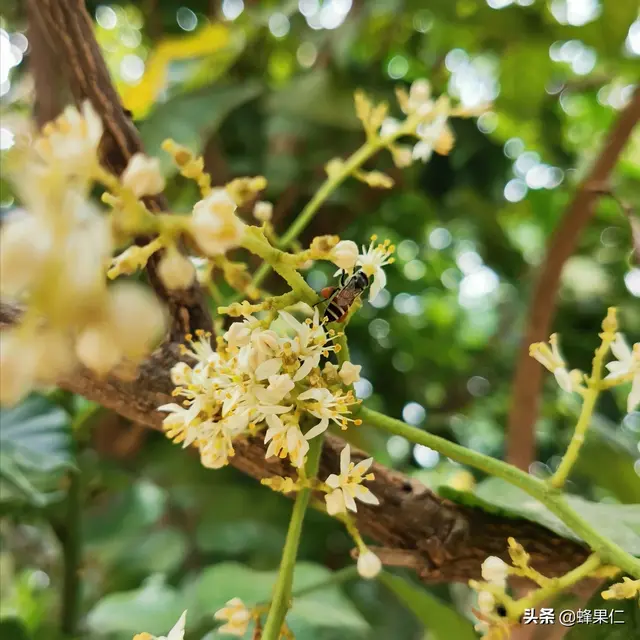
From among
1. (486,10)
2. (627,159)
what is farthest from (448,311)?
(486,10)

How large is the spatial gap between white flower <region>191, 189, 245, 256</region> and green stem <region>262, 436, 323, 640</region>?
0.56 ft

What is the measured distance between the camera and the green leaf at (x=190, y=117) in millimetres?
833

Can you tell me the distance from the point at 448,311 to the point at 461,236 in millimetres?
180

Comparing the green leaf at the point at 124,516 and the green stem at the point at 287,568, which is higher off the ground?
the green stem at the point at 287,568

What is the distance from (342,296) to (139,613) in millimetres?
490

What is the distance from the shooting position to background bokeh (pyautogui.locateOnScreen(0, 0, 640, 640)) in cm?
70

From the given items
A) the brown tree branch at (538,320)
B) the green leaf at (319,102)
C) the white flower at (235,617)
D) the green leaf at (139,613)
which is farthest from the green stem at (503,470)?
the green leaf at (319,102)

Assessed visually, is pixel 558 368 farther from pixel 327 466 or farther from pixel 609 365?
pixel 327 466

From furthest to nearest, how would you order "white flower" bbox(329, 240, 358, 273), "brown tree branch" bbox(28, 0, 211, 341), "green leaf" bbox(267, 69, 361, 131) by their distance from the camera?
"green leaf" bbox(267, 69, 361, 131) → "brown tree branch" bbox(28, 0, 211, 341) → "white flower" bbox(329, 240, 358, 273)

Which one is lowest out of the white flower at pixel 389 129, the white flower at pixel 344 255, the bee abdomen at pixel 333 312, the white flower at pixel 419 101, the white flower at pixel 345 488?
the white flower at pixel 345 488

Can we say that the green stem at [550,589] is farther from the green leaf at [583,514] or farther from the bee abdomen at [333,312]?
the bee abdomen at [333,312]

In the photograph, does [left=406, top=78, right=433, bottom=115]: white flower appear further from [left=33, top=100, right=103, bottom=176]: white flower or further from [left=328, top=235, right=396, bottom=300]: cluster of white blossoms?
[left=33, top=100, right=103, bottom=176]: white flower

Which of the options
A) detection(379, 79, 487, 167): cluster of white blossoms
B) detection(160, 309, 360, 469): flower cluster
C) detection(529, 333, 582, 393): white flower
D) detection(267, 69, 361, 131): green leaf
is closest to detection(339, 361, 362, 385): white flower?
detection(160, 309, 360, 469): flower cluster

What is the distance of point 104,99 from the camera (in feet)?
1.30
